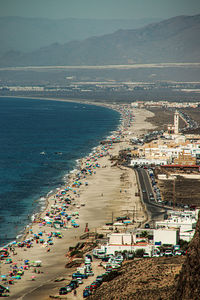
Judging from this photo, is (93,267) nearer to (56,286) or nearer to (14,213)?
(56,286)

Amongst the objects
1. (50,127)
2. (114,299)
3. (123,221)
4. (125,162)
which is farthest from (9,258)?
(50,127)

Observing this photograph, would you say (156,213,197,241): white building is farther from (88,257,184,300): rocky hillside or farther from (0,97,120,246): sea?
(0,97,120,246): sea

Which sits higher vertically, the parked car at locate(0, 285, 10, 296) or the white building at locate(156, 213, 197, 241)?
the white building at locate(156, 213, 197, 241)

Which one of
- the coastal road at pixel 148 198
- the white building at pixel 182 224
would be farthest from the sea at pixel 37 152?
the white building at pixel 182 224

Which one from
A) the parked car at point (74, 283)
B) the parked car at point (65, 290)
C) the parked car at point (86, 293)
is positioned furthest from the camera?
the parked car at point (74, 283)

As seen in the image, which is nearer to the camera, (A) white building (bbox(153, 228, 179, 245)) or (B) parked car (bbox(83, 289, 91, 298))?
(B) parked car (bbox(83, 289, 91, 298))

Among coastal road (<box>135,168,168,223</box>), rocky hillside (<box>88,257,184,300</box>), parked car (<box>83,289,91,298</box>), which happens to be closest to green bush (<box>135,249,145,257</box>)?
rocky hillside (<box>88,257,184,300</box>)

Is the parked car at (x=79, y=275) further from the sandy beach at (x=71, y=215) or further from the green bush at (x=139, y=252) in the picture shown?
the green bush at (x=139, y=252)
